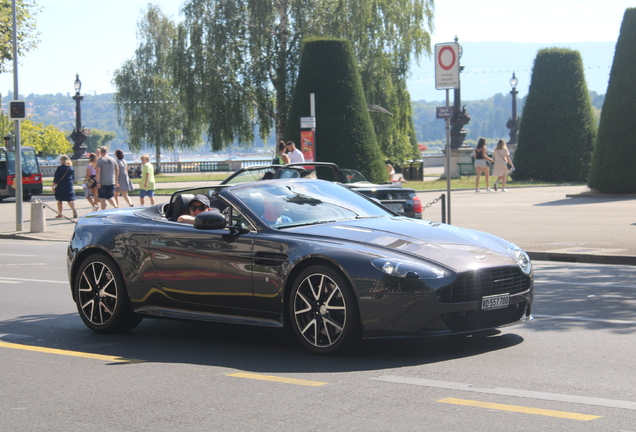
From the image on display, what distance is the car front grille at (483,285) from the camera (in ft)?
20.5

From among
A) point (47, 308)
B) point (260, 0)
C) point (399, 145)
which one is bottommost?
point (47, 308)

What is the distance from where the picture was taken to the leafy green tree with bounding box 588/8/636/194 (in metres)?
26.5

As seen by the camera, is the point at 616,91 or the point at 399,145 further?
the point at 399,145

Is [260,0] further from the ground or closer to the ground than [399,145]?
further from the ground

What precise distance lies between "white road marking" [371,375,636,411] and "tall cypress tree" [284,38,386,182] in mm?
23813

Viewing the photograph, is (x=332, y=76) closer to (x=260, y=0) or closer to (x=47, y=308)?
(x=260, y=0)

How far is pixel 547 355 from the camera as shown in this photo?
658cm

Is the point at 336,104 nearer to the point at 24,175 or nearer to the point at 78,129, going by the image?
the point at 24,175

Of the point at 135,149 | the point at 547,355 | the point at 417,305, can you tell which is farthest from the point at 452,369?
the point at 135,149

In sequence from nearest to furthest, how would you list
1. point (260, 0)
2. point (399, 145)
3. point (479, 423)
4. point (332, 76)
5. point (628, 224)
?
point (479, 423)
point (628, 224)
point (332, 76)
point (260, 0)
point (399, 145)

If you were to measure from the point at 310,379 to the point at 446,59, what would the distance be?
10401 millimetres

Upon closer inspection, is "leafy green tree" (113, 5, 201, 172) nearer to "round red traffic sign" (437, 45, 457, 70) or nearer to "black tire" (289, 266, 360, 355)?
"round red traffic sign" (437, 45, 457, 70)

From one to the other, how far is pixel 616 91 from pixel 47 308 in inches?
865

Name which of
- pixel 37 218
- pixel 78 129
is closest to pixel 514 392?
pixel 37 218
